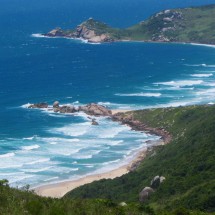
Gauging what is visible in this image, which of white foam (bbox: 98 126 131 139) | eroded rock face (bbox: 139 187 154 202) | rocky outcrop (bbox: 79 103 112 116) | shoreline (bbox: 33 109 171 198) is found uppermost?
rocky outcrop (bbox: 79 103 112 116)

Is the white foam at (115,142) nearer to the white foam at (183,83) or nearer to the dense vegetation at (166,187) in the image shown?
the dense vegetation at (166,187)

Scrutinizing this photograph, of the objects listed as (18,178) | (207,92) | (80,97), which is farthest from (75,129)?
(207,92)

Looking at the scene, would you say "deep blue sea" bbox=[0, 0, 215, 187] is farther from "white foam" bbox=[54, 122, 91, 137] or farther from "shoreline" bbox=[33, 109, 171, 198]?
"shoreline" bbox=[33, 109, 171, 198]

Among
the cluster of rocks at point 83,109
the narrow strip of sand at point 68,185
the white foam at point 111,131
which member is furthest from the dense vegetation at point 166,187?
the cluster of rocks at point 83,109

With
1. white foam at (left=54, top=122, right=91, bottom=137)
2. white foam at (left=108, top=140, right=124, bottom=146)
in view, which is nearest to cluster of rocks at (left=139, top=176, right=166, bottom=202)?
white foam at (left=108, top=140, right=124, bottom=146)

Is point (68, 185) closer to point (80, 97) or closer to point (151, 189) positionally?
point (151, 189)

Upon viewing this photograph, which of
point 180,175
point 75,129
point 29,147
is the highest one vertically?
point 75,129
